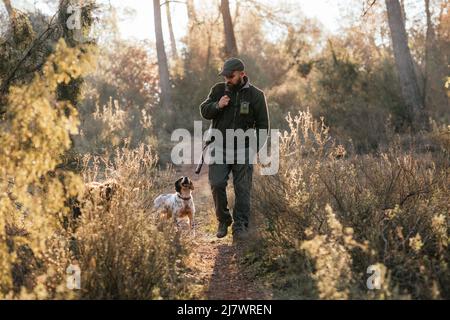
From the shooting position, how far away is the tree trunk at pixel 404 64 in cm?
1339

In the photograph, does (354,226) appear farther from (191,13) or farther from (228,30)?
→ (191,13)

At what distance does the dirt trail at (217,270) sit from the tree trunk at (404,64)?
718 centimetres

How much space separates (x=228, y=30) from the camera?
2012 centimetres

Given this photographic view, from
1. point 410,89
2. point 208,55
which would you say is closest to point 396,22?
point 410,89

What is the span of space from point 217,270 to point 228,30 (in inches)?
608

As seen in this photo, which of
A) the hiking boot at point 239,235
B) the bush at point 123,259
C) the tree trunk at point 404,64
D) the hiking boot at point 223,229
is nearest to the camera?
the bush at point 123,259

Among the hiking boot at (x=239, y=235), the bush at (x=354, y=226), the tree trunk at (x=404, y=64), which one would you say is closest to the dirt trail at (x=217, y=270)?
the hiking boot at (x=239, y=235)

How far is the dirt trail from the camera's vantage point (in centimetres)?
484

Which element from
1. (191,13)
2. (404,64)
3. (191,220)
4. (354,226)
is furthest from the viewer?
(191,13)

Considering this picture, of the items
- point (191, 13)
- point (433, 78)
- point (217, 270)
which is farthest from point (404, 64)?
point (191, 13)

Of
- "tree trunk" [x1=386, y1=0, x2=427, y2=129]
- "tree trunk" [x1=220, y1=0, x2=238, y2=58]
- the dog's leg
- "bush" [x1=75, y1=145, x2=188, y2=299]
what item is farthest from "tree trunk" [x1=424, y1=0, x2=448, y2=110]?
"bush" [x1=75, y1=145, x2=188, y2=299]

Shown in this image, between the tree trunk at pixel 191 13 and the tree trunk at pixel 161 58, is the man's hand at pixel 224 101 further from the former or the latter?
the tree trunk at pixel 191 13

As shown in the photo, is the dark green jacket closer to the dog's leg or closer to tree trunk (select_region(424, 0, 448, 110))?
the dog's leg
